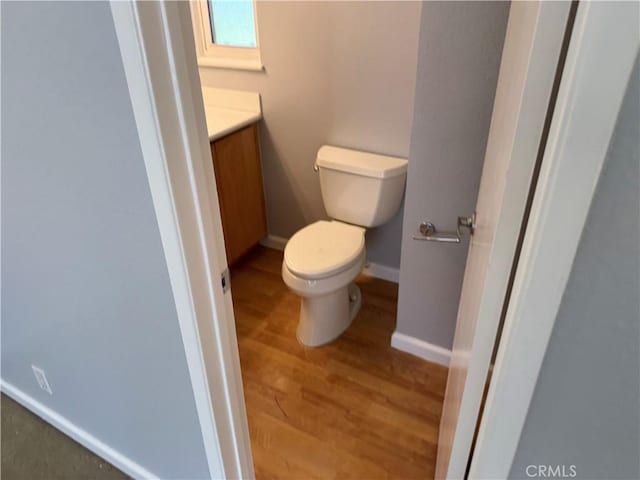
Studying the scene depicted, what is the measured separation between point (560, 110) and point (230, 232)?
6.54 ft

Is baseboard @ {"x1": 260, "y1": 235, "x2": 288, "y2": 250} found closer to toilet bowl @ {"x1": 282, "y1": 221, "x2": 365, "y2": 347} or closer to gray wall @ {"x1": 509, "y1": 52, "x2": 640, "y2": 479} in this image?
toilet bowl @ {"x1": 282, "y1": 221, "x2": 365, "y2": 347}

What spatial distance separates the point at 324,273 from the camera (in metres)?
1.84

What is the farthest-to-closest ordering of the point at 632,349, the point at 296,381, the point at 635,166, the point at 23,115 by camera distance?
the point at 296,381 < the point at 23,115 < the point at 632,349 < the point at 635,166

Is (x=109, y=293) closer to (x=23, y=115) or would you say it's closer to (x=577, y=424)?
(x=23, y=115)

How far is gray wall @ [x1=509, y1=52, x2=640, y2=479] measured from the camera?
55 cm

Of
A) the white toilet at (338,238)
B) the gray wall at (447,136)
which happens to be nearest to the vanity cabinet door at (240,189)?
the white toilet at (338,238)

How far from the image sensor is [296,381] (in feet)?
6.23

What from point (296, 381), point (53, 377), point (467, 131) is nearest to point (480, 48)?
point (467, 131)

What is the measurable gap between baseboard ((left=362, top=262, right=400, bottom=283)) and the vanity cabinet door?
68cm

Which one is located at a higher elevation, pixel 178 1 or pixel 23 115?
pixel 178 1

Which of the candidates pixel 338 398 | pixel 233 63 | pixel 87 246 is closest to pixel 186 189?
pixel 87 246

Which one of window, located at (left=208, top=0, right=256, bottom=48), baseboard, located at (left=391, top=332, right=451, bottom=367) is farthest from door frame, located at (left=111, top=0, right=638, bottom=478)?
window, located at (left=208, top=0, right=256, bottom=48)

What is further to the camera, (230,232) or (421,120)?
(230,232)

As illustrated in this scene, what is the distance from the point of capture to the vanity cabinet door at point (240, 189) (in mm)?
2221
